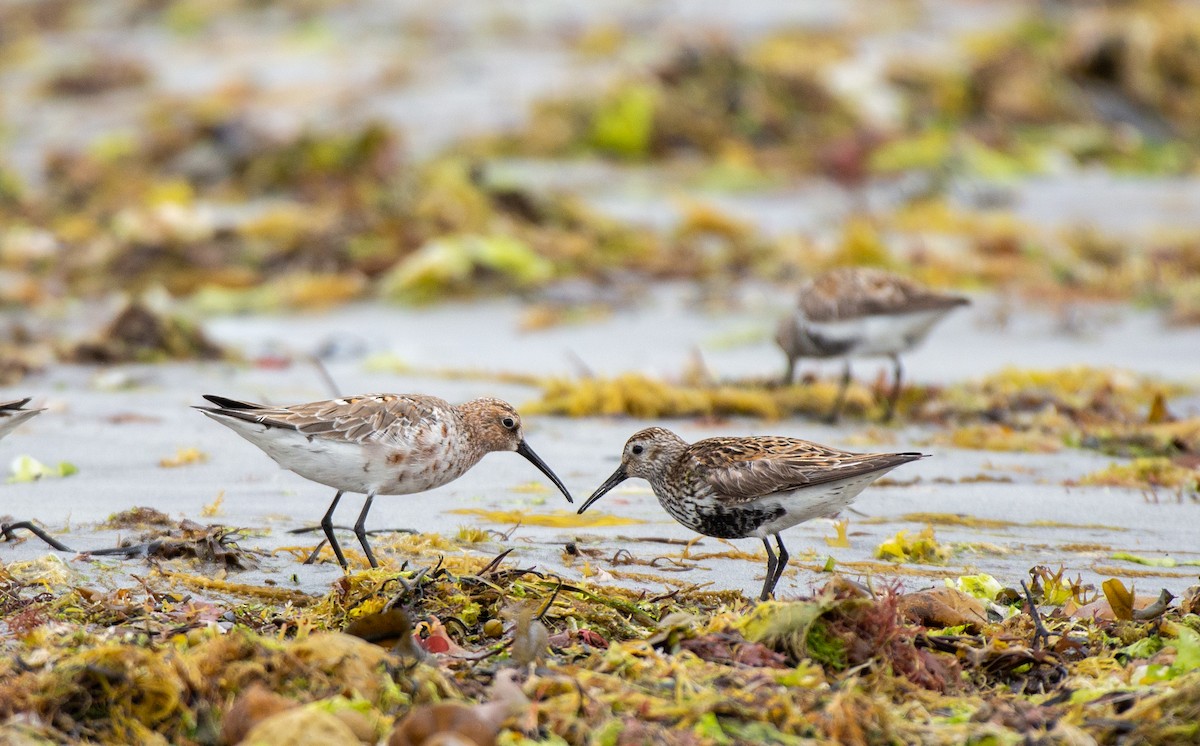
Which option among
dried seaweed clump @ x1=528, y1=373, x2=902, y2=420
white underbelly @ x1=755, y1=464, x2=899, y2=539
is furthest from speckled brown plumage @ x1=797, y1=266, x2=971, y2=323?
white underbelly @ x1=755, y1=464, x2=899, y2=539

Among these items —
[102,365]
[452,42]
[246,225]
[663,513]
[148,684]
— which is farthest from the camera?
[452,42]

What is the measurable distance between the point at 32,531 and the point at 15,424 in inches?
16.4

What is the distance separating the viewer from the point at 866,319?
25.1 ft

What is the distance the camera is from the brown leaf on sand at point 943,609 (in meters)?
4.02

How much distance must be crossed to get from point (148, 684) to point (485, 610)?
1056 mm

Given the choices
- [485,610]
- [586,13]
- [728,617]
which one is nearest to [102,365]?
[485,610]

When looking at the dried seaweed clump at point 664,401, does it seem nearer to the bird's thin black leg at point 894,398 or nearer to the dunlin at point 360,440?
the bird's thin black leg at point 894,398

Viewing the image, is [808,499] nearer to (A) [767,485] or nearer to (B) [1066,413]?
(A) [767,485]

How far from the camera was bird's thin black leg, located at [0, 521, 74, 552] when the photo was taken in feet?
14.4

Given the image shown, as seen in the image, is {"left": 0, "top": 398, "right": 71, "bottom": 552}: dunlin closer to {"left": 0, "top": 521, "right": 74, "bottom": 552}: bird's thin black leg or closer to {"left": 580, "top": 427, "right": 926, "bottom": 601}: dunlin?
{"left": 0, "top": 521, "right": 74, "bottom": 552}: bird's thin black leg

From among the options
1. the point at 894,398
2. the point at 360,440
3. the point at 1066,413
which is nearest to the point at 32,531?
the point at 360,440

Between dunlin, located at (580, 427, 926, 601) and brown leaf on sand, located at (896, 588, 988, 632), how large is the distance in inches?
17.9

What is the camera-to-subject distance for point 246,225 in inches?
460

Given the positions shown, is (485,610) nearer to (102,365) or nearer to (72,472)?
(72,472)
